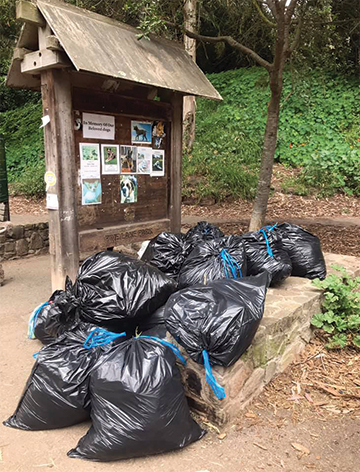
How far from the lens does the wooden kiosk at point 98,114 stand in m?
3.37

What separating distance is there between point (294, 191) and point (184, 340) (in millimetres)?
8115

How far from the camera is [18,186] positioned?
10.2m

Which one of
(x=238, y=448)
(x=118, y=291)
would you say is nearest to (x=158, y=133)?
(x=118, y=291)

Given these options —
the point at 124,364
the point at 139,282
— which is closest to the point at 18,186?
the point at 139,282

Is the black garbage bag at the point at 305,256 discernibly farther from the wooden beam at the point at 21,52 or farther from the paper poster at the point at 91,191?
the wooden beam at the point at 21,52

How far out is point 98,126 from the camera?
13.1 ft

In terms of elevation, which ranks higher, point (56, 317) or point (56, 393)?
point (56, 317)

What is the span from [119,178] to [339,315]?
2.66m

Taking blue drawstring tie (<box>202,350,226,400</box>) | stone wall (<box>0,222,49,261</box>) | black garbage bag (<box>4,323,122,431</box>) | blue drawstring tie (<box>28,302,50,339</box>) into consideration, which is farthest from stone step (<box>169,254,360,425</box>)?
stone wall (<box>0,222,49,261</box>)

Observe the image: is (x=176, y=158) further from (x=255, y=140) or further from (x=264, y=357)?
(x=255, y=140)

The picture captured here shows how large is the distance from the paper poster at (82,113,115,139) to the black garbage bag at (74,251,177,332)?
5.17 feet

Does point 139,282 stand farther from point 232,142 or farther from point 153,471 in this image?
point 232,142

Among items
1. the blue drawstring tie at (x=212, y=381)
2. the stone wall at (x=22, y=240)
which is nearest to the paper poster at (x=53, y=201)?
the blue drawstring tie at (x=212, y=381)

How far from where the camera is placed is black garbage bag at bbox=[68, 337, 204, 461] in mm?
2002
